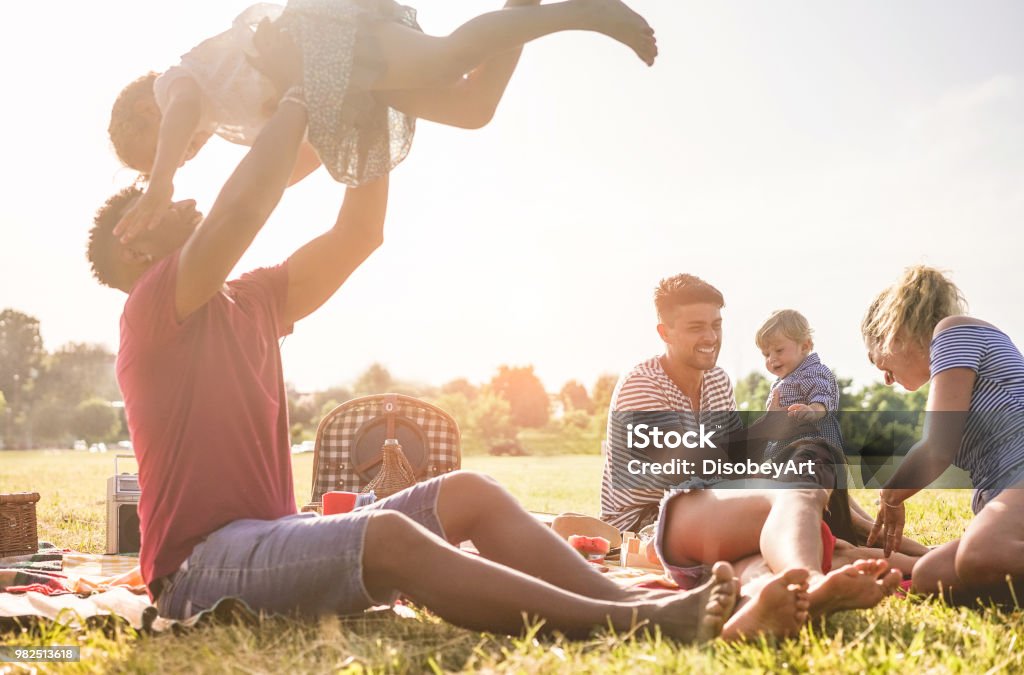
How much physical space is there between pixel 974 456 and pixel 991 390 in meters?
0.27

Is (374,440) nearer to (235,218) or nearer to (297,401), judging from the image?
(235,218)

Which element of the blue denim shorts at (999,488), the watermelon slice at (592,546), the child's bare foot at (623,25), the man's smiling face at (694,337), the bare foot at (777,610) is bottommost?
the watermelon slice at (592,546)

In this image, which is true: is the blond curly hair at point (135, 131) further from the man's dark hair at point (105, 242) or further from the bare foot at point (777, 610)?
the bare foot at point (777, 610)

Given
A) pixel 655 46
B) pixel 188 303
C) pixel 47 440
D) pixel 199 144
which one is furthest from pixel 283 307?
pixel 47 440

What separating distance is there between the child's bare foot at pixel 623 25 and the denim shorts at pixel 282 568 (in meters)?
1.58

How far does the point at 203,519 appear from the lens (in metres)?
2.47

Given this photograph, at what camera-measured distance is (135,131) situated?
3.61 metres

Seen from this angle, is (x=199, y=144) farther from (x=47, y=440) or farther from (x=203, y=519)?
(x=47, y=440)

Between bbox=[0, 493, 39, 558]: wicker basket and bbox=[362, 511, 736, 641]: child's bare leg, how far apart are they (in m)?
3.21

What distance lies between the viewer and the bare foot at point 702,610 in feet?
6.98

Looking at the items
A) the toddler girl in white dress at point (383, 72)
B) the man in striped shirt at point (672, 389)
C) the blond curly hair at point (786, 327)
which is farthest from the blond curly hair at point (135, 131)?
the blond curly hair at point (786, 327)

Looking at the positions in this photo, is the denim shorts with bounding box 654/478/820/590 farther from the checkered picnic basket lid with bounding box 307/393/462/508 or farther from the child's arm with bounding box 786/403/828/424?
the checkered picnic basket lid with bounding box 307/393/462/508

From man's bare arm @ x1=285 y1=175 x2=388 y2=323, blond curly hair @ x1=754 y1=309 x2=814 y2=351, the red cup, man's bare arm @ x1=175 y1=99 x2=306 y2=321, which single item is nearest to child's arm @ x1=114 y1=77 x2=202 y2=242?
man's bare arm @ x1=175 y1=99 x2=306 y2=321

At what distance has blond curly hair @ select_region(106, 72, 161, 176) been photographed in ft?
11.8
